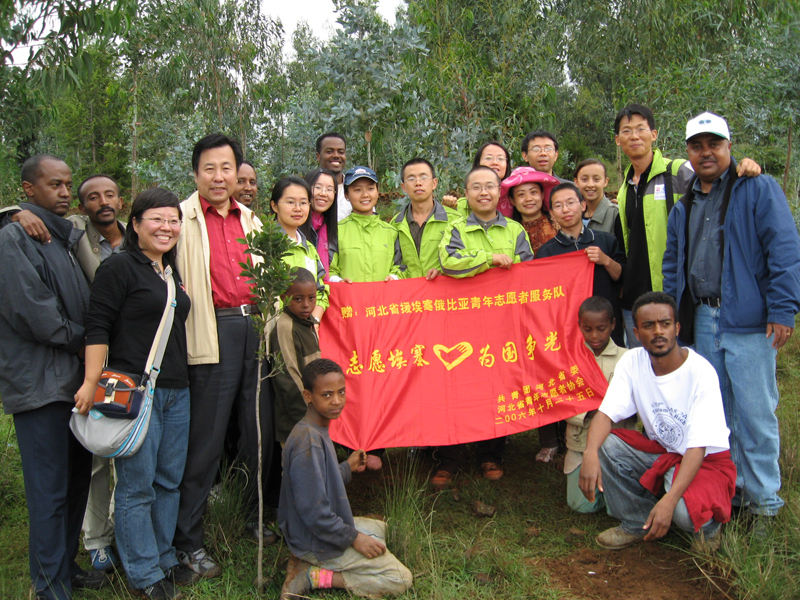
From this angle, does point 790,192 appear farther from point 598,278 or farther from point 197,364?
point 197,364

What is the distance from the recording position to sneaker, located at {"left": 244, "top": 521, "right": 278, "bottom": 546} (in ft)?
12.8

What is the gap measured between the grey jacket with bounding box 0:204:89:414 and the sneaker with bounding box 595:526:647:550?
10.2 ft

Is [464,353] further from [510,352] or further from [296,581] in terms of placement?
[296,581]

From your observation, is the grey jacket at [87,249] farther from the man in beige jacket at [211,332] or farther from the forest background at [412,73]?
the forest background at [412,73]

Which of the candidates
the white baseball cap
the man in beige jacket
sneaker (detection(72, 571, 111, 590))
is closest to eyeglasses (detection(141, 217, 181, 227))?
the man in beige jacket

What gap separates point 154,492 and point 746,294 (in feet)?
11.6

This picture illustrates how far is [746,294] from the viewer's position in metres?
3.65

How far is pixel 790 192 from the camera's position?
1074 cm

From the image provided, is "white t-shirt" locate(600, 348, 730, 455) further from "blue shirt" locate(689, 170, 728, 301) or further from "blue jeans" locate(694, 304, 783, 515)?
"blue shirt" locate(689, 170, 728, 301)

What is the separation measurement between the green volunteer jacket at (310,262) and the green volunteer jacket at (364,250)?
0.98ft

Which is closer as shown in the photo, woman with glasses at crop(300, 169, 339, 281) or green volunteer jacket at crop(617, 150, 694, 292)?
green volunteer jacket at crop(617, 150, 694, 292)

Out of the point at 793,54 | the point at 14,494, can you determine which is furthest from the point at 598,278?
the point at 793,54

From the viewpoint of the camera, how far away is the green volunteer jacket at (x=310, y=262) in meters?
4.35

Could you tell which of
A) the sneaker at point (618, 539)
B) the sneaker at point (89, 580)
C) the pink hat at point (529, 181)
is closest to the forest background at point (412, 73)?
the pink hat at point (529, 181)
